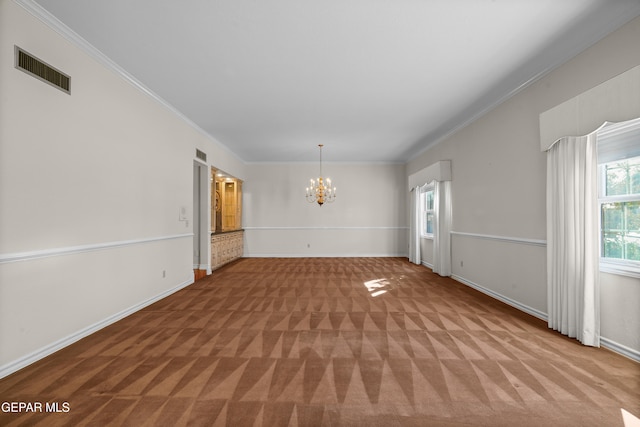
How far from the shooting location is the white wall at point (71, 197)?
232 cm

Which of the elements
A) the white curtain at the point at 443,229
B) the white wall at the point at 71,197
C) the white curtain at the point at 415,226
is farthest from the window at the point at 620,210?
the white wall at the point at 71,197

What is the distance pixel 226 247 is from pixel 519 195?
6.66m

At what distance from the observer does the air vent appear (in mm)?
2393

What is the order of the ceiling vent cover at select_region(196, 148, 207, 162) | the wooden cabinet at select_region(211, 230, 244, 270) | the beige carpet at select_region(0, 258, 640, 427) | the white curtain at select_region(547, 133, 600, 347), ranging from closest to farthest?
the beige carpet at select_region(0, 258, 640, 427), the white curtain at select_region(547, 133, 600, 347), the ceiling vent cover at select_region(196, 148, 207, 162), the wooden cabinet at select_region(211, 230, 244, 270)

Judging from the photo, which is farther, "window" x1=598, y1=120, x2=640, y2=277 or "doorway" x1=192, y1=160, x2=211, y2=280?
"doorway" x1=192, y1=160, x2=211, y2=280

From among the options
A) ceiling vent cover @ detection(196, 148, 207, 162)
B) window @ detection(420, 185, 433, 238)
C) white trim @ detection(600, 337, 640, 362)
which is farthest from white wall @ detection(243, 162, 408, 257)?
white trim @ detection(600, 337, 640, 362)

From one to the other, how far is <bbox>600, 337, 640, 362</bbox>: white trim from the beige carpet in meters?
0.12

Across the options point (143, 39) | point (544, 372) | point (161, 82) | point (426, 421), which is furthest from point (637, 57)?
point (161, 82)

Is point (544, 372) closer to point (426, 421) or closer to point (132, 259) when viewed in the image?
point (426, 421)

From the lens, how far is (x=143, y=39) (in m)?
2.89

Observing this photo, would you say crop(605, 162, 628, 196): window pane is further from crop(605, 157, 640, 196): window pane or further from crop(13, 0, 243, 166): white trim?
crop(13, 0, 243, 166): white trim

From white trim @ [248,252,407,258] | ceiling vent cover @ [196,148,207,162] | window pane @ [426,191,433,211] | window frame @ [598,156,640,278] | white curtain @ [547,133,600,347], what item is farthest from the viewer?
white trim @ [248,252,407,258]

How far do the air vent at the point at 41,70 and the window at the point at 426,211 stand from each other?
283 inches

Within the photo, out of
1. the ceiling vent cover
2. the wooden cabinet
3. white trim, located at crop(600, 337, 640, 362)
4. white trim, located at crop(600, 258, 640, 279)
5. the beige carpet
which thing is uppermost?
the ceiling vent cover
